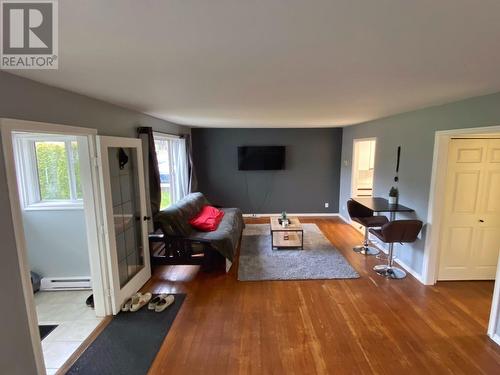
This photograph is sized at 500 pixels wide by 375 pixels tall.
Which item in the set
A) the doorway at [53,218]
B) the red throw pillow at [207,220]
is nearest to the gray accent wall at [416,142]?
the red throw pillow at [207,220]

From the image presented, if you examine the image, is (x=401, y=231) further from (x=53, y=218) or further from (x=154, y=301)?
(x=53, y=218)

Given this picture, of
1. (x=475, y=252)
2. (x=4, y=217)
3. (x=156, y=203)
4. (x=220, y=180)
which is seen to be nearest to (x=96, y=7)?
(x=4, y=217)

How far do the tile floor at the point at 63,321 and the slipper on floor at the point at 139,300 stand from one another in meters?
0.35

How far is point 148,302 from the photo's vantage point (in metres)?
3.09

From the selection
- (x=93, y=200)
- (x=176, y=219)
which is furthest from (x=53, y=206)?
(x=176, y=219)

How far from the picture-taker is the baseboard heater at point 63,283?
3479mm

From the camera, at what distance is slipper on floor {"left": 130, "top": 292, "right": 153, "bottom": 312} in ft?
9.68

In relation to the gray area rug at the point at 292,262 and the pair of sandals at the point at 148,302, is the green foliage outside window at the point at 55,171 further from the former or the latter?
the gray area rug at the point at 292,262

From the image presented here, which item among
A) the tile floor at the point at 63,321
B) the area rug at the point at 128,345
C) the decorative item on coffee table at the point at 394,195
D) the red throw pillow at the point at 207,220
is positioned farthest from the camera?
the red throw pillow at the point at 207,220

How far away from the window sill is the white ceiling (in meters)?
1.85

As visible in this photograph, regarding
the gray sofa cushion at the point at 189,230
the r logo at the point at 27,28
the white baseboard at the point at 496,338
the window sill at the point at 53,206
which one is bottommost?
the white baseboard at the point at 496,338

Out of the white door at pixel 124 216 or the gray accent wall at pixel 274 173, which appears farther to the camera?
the gray accent wall at pixel 274 173

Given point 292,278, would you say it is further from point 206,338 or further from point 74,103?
point 74,103

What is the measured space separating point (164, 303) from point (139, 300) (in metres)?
0.29
